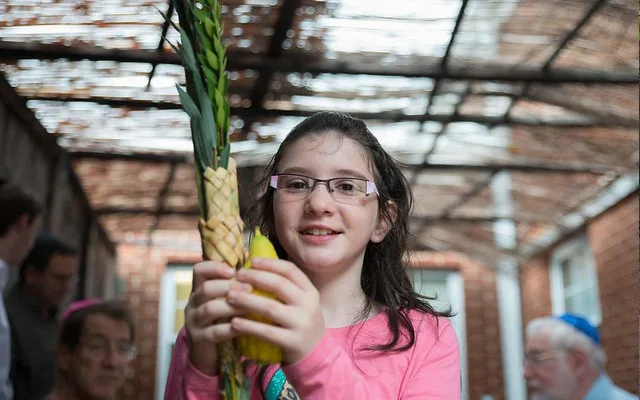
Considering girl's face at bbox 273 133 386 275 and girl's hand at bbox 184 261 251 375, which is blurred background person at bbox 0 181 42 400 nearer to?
girl's face at bbox 273 133 386 275

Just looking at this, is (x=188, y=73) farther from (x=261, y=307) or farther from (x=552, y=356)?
(x=552, y=356)

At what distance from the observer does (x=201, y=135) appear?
2.16ft

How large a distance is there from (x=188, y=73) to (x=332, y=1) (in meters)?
2.91

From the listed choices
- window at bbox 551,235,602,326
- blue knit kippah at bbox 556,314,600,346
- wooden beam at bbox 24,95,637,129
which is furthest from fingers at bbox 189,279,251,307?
window at bbox 551,235,602,326

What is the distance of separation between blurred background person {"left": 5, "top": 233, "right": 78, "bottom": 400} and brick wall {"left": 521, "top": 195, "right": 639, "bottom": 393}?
468 centimetres

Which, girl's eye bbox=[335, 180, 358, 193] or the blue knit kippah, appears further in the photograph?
the blue knit kippah

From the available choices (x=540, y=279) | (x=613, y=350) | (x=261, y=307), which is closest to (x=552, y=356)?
(x=261, y=307)

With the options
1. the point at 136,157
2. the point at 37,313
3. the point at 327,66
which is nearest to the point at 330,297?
the point at 37,313

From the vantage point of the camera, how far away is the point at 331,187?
94 cm

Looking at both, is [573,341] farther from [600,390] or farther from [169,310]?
[169,310]

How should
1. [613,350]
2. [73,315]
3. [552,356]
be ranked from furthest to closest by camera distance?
[613,350], [552,356], [73,315]

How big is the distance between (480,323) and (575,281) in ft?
5.64

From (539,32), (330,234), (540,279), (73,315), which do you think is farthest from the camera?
(540,279)

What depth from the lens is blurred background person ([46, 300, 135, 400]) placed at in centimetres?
260
